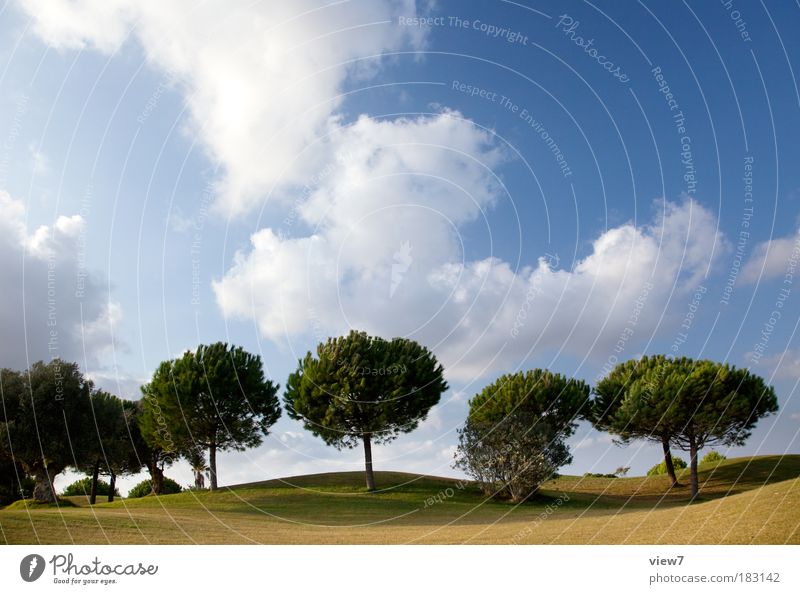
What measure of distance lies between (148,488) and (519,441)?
138 ft

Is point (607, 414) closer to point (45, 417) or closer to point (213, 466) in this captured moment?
point (213, 466)

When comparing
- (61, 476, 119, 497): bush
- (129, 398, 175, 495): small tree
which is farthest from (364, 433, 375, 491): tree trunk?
(61, 476, 119, 497): bush

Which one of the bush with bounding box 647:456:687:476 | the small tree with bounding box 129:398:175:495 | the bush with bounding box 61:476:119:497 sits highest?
the small tree with bounding box 129:398:175:495

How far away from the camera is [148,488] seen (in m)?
63.2

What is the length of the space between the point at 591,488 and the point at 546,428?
1486cm

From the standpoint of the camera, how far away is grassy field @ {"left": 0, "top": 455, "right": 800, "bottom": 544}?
55.8 feet

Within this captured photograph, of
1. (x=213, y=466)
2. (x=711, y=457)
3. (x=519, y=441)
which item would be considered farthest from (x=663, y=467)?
(x=213, y=466)

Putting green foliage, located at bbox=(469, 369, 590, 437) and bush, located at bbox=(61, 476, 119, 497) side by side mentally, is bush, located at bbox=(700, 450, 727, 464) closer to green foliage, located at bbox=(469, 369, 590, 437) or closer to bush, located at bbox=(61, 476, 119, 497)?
green foliage, located at bbox=(469, 369, 590, 437)

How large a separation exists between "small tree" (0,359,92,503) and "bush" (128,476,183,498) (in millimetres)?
24272
